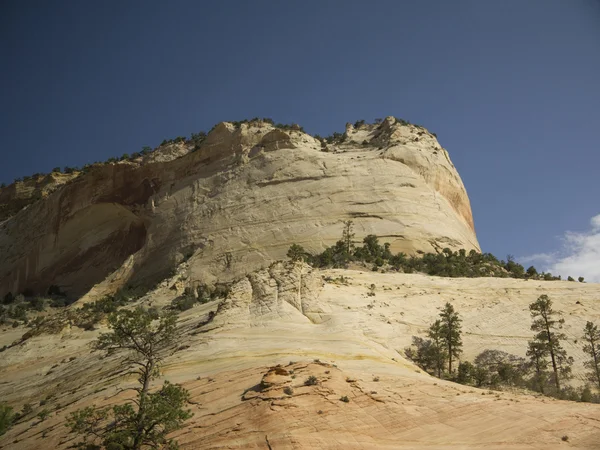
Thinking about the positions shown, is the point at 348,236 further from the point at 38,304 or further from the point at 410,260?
the point at 38,304

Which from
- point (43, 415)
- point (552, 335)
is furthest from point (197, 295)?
point (552, 335)

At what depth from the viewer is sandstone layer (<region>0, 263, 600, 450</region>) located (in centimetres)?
1373

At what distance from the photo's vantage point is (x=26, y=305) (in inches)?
2103

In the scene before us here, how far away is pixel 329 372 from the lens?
668 inches

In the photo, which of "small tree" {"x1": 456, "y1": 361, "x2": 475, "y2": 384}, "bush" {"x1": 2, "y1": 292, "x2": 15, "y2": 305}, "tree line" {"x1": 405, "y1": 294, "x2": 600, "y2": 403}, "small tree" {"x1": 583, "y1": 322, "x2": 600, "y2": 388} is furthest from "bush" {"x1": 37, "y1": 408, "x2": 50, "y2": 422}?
"bush" {"x1": 2, "y1": 292, "x2": 15, "y2": 305}

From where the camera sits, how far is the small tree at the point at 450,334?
82.9 feet

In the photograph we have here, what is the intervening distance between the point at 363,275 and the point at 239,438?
21862 mm

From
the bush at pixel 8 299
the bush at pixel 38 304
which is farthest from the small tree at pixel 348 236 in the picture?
the bush at pixel 8 299

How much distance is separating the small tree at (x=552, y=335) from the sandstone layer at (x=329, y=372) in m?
0.68

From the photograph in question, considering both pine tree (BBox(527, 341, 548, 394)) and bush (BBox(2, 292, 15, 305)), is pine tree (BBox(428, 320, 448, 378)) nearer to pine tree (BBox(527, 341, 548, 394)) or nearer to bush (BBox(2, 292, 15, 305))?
pine tree (BBox(527, 341, 548, 394))

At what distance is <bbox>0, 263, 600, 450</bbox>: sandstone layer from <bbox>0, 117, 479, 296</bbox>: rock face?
17.5 m

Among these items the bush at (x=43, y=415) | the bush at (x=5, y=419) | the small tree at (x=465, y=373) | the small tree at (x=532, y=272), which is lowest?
the bush at (x=5, y=419)

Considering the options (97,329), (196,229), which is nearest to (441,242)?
(196,229)

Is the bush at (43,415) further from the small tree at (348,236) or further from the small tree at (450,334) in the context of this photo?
the small tree at (348,236)
